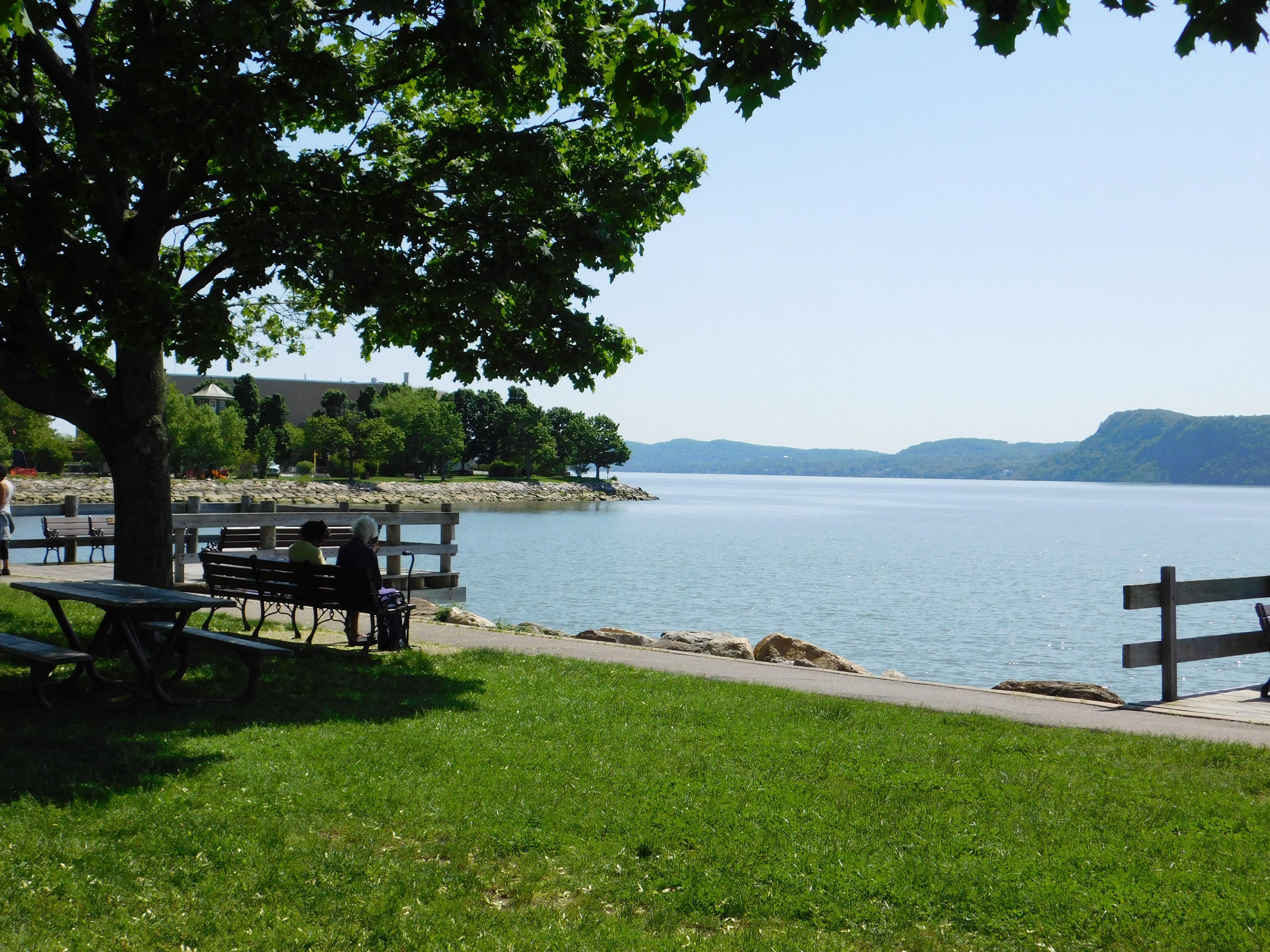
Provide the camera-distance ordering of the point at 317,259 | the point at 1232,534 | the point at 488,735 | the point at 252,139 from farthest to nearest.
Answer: the point at 1232,534, the point at 317,259, the point at 252,139, the point at 488,735

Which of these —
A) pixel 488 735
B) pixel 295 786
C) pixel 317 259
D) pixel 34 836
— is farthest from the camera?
pixel 317 259

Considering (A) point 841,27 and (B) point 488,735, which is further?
(B) point 488,735

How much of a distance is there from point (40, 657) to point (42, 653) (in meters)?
0.06

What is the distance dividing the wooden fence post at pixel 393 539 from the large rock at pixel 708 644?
4.61m

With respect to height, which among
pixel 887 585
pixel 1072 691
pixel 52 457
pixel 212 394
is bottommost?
pixel 887 585

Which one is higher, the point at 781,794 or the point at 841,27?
the point at 841,27

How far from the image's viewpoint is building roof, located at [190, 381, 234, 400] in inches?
4348

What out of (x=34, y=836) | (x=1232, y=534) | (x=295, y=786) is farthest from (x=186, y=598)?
(x=1232, y=534)

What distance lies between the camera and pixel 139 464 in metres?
10.6

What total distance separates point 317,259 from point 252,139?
1.54 metres

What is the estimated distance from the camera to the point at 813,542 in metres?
67.2

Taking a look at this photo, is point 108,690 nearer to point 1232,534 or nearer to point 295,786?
point 295,786

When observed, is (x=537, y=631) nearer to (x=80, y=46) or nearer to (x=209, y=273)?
(x=209, y=273)

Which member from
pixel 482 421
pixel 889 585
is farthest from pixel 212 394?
pixel 889 585
